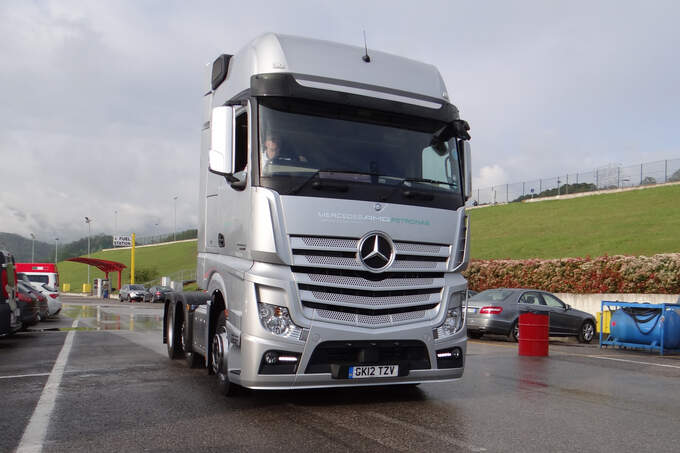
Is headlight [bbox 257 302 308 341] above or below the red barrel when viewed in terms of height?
above

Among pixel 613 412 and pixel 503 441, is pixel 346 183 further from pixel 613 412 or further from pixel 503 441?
pixel 613 412

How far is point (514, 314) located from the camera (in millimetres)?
16891

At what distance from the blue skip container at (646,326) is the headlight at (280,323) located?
35.1 feet

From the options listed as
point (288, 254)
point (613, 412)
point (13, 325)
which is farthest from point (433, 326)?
point (13, 325)

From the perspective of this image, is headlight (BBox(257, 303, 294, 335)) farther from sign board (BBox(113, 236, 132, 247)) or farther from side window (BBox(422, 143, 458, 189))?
sign board (BBox(113, 236, 132, 247))

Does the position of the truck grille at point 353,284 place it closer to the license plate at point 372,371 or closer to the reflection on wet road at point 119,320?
the license plate at point 372,371

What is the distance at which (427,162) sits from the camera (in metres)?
7.03

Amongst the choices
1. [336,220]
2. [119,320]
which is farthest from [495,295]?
[119,320]

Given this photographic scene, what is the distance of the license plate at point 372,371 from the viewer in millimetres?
6324

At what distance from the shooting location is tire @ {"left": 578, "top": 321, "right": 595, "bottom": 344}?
1816cm

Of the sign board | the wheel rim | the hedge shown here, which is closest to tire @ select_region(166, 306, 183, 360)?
the wheel rim

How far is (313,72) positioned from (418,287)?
2.43 metres

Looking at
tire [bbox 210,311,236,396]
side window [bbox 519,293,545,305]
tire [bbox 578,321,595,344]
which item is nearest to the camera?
tire [bbox 210,311,236,396]

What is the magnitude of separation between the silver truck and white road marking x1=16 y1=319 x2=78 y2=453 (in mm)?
1755
